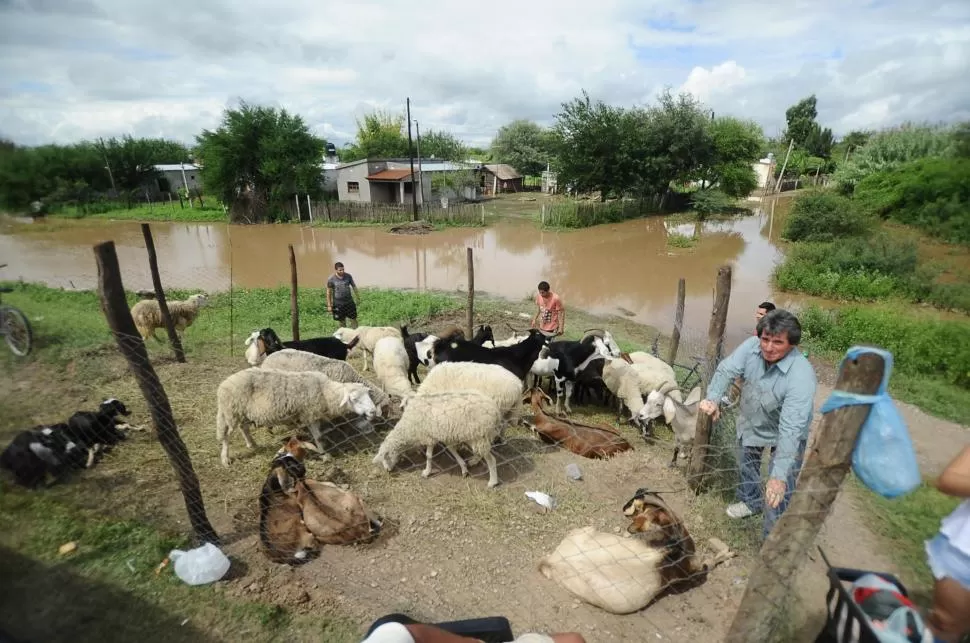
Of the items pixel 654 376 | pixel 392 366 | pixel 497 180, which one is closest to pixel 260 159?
pixel 497 180

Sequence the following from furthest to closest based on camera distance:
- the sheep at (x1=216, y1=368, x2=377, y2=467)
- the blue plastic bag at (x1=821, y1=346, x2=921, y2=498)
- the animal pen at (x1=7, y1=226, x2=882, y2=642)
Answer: the sheep at (x1=216, y1=368, x2=377, y2=467) → the animal pen at (x1=7, y1=226, x2=882, y2=642) → the blue plastic bag at (x1=821, y1=346, x2=921, y2=498)

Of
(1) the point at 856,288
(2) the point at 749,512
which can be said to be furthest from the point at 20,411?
(1) the point at 856,288

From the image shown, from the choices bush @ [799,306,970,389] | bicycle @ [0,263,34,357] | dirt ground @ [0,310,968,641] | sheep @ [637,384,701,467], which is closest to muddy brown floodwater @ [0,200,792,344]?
bush @ [799,306,970,389]

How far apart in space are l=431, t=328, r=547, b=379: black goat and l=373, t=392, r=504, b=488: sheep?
1827mm

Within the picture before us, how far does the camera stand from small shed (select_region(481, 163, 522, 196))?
151 feet

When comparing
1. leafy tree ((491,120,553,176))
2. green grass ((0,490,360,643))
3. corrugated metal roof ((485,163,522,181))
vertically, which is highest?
leafy tree ((491,120,553,176))

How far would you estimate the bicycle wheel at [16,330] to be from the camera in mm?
6456

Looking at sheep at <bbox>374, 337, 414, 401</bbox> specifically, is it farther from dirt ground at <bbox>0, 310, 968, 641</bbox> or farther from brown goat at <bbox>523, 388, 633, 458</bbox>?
brown goat at <bbox>523, 388, 633, 458</bbox>

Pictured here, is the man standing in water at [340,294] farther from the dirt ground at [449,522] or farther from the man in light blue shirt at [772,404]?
the man in light blue shirt at [772,404]

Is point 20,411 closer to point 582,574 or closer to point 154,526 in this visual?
point 154,526

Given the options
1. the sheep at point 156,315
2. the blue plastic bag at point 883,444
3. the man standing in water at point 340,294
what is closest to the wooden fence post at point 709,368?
the blue plastic bag at point 883,444

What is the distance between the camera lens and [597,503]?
16.8 feet

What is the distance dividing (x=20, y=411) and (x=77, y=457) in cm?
79

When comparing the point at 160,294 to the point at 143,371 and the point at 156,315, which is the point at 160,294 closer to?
the point at 156,315
